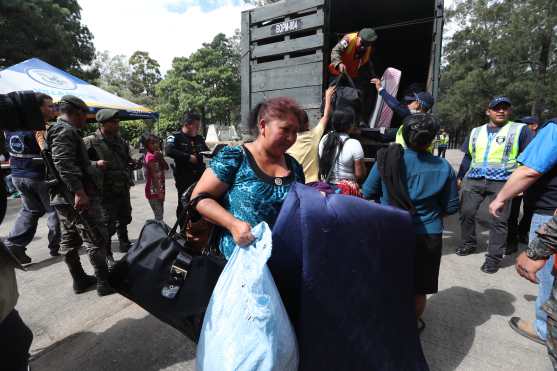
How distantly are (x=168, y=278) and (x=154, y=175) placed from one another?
10.9 ft

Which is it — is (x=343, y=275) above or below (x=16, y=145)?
below

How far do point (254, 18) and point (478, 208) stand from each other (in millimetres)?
3827

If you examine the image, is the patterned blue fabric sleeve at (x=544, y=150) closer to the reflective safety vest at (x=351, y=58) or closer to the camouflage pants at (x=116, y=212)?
the reflective safety vest at (x=351, y=58)

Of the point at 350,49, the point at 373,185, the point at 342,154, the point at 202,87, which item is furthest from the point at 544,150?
the point at 202,87

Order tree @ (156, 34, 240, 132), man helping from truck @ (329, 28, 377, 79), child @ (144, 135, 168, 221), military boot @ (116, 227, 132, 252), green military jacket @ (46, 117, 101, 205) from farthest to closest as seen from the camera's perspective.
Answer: tree @ (156, 34, 240, 132)
child @ (144, 135, 168, 221)
military boot @ (116, 227, 132, 252)
man helping from truck @ (329, 28, 377, 79)
green military jacket @ (46, 117, 101, 205)

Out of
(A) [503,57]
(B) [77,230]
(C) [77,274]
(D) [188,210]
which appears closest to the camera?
(D) [188,210]

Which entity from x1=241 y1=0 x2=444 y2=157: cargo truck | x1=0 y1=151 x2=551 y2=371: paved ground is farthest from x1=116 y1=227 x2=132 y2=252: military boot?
x1=241 y1=0 x2=444 y2=157: cargo truck

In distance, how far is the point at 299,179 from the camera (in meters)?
1.77

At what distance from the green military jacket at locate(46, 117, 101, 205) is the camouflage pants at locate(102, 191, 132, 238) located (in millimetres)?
787

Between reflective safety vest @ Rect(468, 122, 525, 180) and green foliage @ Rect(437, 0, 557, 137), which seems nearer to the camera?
reflective safety vest @ Rect(468, 122, 525, 180)

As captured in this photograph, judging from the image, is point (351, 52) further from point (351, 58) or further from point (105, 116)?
point (105, 116)

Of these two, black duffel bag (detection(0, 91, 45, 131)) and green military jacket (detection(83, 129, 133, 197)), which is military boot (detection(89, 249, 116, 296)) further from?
black duffel bag (detection(0, 91, 45, 131))

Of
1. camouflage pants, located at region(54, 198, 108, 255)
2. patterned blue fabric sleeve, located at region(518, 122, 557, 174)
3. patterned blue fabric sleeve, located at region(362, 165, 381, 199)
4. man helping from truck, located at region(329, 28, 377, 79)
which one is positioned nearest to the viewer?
patterned blue fabric sleeve, located at region(518, 122, 557, 174)

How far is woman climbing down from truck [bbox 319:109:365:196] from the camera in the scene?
288cm
